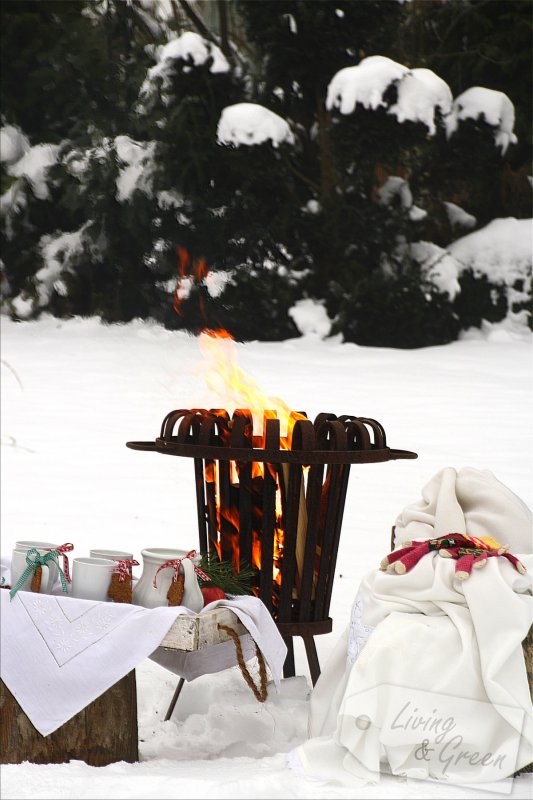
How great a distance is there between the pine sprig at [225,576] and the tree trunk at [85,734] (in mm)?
344

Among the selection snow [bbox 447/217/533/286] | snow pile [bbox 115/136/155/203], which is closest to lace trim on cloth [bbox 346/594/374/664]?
snow [bbox 447/217/533/286]

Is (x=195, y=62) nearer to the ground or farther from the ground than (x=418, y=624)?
farther from the ground

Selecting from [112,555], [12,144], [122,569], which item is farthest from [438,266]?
[122,569]

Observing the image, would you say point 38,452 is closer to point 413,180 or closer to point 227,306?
point 227,306

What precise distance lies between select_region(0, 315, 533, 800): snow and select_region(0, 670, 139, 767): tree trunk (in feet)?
0.20

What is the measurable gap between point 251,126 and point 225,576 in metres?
6.88

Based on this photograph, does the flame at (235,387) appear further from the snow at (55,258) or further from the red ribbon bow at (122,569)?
the snow at (55,258)

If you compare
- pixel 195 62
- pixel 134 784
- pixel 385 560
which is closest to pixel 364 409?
pixel 195 62

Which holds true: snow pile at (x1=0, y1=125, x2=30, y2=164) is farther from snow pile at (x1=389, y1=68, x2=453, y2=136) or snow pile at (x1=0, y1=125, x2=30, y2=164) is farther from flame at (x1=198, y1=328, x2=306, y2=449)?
flame at (x1=198, y1=328, x2=306, y2=449)

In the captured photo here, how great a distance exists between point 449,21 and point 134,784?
8266mm

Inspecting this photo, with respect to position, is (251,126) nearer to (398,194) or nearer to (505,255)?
(398,194)

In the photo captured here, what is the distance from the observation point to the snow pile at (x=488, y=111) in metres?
8.52

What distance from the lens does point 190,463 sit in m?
6.51

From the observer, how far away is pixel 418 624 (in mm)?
2336
